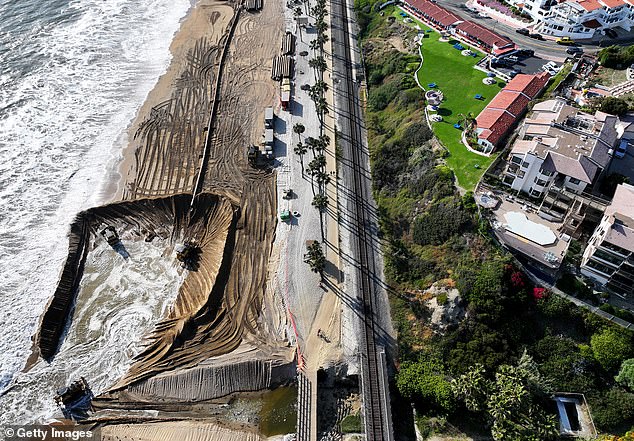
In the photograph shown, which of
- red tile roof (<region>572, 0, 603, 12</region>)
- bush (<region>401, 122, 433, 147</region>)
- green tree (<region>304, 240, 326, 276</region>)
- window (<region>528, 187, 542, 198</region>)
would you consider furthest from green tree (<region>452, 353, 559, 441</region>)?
red tile roof (<region>572, 0, 603, 12</region>)

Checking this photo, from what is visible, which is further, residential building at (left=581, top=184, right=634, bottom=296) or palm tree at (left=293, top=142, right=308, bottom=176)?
palm tree at (left=293, top=142, right=308, bottom=176)

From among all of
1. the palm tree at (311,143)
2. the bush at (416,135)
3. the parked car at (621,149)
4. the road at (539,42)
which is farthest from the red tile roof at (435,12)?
the parked car at (621,149)

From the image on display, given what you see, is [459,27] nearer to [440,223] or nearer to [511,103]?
[511,103]

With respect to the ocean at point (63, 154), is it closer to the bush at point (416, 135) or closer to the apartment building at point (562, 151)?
the bush at point (416, 135)

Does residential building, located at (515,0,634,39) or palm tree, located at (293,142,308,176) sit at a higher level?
residential building, located at (515,0,634,39)

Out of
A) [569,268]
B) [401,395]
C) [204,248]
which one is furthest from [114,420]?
[569,268]

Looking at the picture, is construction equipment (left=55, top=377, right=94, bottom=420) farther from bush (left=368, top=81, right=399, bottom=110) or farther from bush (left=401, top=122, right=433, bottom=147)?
bush (left=368, top=81, right=399, bottom=110)
